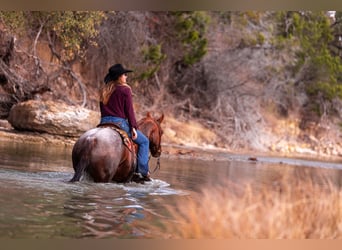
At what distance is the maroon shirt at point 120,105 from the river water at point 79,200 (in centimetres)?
64

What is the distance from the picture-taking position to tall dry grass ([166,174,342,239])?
3648 mm

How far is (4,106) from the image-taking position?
36.3 ft

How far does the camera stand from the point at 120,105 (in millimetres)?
5602

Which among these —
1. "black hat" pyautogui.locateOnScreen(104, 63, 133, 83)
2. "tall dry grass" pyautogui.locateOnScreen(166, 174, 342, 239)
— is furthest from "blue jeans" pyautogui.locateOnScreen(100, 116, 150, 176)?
"tall dry grass" pyautogui.locateOnScreen(166, 174, 342, 239)

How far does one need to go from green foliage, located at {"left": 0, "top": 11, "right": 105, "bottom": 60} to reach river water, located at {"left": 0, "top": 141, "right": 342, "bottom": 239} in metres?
3.52

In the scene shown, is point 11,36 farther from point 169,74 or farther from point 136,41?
point 169,74

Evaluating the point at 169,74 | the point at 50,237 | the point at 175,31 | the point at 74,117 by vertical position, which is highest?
the point at 175,31

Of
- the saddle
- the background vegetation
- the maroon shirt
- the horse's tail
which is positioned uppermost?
the background vegetation

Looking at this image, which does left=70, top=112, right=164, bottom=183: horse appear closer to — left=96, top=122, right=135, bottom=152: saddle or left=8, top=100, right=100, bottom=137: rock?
left=96, top=122, right=135, bottom=152: saddle

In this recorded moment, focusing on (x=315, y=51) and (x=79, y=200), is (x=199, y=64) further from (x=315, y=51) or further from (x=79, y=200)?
(x=79, y=200)

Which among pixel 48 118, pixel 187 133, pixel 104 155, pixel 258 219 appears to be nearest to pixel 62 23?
pixel 48 118

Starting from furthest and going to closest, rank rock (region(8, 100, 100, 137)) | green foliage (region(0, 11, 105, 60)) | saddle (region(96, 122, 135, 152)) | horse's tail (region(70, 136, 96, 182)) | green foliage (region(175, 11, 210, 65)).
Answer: green foliage (region(175, 11, 210, 65)) < green foliage (region(0, 11, 105, 60)) < rock (region(8, 100, 100, 137)) < saddle (region(96, 122, 135, 152)) < horse's tail (region(70, 136, 96, 182))
